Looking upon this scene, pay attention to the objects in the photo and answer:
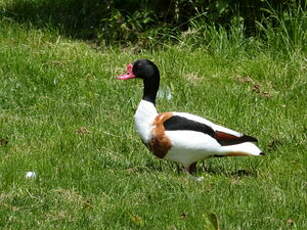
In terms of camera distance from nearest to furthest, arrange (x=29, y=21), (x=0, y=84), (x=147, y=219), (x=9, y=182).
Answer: (x=147, y=219), (x=9, y=182), (x=0, y=84), (x=29, y=21)

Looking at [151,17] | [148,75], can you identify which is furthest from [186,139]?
[151,17]

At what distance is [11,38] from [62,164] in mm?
3587

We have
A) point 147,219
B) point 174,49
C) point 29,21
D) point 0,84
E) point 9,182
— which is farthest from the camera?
point 29,21

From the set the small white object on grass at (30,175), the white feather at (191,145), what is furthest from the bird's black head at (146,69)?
the small white object on grass at (30,175)

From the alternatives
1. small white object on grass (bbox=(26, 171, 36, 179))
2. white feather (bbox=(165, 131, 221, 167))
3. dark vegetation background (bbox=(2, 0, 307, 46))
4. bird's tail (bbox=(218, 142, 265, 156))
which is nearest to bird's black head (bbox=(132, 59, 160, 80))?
white feather (bbox=(165, 131, 221, 167))

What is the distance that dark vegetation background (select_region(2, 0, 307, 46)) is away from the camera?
9312mm

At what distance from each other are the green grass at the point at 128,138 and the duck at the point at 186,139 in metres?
0.17

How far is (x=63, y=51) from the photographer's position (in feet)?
30.4

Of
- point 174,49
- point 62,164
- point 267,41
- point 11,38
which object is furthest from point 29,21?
point 62,164

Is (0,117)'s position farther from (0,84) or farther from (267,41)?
(267,41)

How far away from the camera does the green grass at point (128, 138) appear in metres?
5.58

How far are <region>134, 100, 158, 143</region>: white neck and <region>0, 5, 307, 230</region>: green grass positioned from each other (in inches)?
11.3

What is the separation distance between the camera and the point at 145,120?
249 inches

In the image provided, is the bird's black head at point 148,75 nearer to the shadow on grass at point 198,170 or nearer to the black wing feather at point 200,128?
the black wing feather at point 200,128
